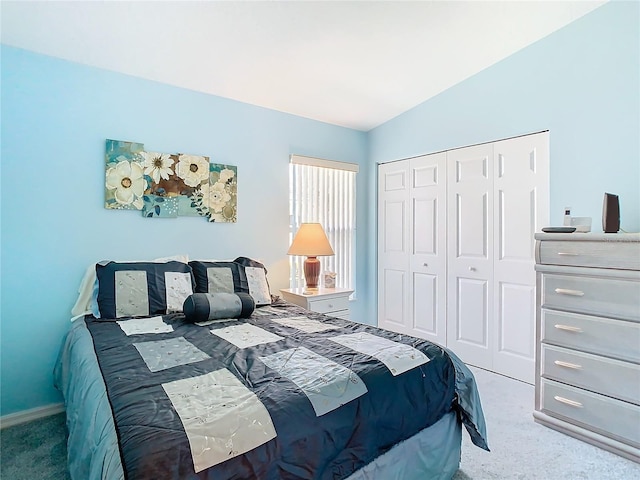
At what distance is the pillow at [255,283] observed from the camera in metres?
2.65

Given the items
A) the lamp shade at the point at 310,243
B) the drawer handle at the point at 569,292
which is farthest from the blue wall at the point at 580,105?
the lamp shade at the point at 310,243

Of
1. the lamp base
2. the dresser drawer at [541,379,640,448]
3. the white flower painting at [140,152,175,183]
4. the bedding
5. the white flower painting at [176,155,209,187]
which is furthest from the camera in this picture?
the lamp base

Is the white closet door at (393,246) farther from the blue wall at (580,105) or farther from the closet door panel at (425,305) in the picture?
A: the blue wall at (580,105)

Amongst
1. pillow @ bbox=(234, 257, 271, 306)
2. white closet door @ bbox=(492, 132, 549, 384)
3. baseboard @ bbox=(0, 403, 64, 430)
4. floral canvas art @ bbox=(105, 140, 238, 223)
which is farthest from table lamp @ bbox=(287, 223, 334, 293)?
baseboard @ bbox=(0, 403, 64, 430)

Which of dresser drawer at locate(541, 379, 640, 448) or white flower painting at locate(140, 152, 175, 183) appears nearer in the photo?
dresser drawer at locate(541, 379, 640, 448)

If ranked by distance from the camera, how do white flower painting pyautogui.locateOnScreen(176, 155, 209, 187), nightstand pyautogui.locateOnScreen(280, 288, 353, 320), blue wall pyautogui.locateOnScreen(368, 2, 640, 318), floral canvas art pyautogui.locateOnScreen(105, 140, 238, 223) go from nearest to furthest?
blue wall pyautogui.locateOnScreen(368, 2, 640, 318)
floral canvas art pyautogui.locateOnScreen(105, 140, 238, 223)
white flower painting pyautogui.locateOnScreen(176, 155, 209, 187)
nightstand pyautogui.locateOnScreen(280, 288, 353, 320)

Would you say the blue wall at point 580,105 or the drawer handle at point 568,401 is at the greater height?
the blue wall at point 580,105

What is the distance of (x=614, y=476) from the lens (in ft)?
5.74

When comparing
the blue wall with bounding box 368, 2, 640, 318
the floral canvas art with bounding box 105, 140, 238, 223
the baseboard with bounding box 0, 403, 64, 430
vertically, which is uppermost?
the blue wall with bounding box 368, 2, 640, 318

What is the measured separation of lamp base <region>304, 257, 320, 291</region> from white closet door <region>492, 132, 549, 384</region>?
5.16 feet

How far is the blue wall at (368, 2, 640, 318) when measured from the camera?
2340 mm

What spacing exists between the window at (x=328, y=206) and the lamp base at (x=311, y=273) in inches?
11.4

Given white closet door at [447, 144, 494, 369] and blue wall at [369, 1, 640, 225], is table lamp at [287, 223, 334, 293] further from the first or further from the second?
blue wall at [369, 1, 640, 225]

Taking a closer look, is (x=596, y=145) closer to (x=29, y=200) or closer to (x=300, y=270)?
(x=300, y=270)
